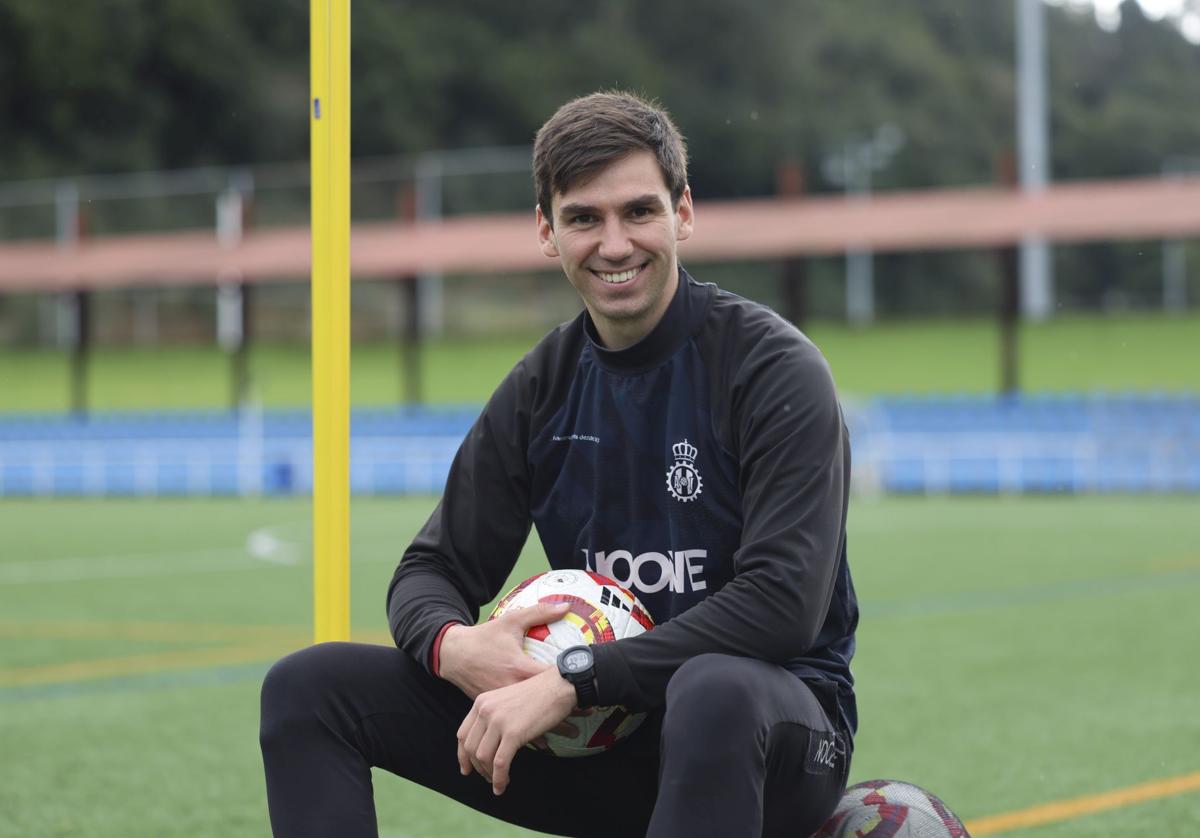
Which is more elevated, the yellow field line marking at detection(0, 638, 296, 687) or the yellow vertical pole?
the yellow vertical pole

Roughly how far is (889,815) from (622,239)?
1063mm

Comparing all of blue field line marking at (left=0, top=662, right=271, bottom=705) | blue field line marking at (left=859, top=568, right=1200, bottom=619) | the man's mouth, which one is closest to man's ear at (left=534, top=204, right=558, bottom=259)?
the man's mouth

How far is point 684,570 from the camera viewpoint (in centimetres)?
303

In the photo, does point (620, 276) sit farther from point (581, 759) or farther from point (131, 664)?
point (131, 664)

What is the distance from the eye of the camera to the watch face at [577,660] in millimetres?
2721

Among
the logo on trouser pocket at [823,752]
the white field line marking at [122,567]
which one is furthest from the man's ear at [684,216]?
the white field line marking at [122,567]

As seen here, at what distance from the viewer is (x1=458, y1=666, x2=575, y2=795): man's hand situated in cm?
270

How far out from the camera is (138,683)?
7.29 m

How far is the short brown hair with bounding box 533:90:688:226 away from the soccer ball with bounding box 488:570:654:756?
2.16 feet

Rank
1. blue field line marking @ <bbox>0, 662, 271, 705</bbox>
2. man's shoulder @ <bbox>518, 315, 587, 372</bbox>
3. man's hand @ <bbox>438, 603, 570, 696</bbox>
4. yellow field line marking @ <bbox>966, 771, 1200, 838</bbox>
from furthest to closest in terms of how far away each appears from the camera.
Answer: blue field line marking @ <bbox>0, 662, 271, 705</bbox>
yellow field line marking @ <bbox>966, 771, 1200, 838</bbox>
man's shoulder @ <bbox>518, 315, 587, 372</bbox>
man's hand @ <bbox>438, 603, 570, 696</bbox>

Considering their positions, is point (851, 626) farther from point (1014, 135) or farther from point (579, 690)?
point (1014, 135)

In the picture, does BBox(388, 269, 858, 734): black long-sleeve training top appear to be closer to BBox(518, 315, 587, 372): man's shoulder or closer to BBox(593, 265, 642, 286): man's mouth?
BBox(518, 315, 587, 372): man's shoulder

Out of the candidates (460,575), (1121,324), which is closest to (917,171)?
(1121,324)

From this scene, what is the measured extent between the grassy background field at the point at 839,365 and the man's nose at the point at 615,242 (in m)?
26.5
